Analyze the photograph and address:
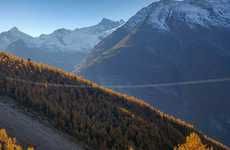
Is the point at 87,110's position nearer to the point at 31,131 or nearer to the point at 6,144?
the point at 31,131

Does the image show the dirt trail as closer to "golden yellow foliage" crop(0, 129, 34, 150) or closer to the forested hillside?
the forested hillside

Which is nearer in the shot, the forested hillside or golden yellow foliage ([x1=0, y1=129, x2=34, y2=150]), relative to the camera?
golden yellow foliage ([x1=0, y1=129, x2=34, y2=150])

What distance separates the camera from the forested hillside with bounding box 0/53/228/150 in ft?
123

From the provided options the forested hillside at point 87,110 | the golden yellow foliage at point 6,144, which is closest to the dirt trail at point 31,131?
the forested hillside at point 87,110

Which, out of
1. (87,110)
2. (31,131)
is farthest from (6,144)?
(87,110)

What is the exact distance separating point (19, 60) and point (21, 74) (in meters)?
7.83

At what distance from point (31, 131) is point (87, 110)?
1233 centimetres

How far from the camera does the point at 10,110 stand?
36.0 m

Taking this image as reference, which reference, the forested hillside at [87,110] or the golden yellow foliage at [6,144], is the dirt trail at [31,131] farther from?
the golden yellow foliage at [6,144]

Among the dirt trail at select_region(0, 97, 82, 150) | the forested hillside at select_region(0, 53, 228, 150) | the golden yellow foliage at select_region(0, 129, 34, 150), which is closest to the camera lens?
the golden yellow foliage at select_region(0, 129, 34, 150)

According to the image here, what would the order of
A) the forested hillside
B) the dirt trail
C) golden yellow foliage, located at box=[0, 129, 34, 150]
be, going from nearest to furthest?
1. golden yellow foliage, located at box=[0, 129, 34, 150]
2. the dirt trail
3. the forested hillside

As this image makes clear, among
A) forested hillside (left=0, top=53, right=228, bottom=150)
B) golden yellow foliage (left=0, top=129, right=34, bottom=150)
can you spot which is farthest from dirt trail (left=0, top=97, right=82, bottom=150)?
golden yellow foliage (left=0, top=129, right=34, bottom=150)

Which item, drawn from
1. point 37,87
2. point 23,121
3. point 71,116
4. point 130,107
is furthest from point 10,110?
point 130,107

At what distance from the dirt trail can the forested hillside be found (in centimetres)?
188
